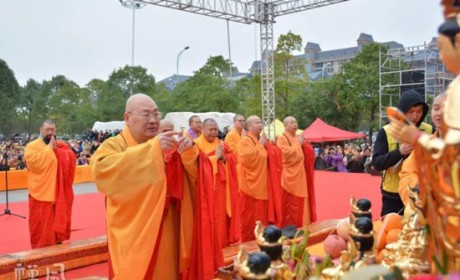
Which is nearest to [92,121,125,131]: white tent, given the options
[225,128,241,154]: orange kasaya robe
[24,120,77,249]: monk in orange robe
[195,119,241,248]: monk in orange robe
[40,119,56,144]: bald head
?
[225,128,241,154]: orange kasaya robe

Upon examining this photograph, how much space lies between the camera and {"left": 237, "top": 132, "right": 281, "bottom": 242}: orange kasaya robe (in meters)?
5.78

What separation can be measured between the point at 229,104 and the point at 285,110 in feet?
10.5

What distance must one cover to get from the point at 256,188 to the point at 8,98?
29.4 metres

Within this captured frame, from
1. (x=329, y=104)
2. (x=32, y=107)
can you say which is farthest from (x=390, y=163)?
(x=32, y=107)

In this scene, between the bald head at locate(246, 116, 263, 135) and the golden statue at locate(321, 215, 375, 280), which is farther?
the bald head at locate(246, 116, 263, 135)

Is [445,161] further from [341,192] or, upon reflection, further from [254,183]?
[341,192]

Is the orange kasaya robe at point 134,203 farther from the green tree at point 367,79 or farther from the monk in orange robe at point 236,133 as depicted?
the green tree at point 367,79

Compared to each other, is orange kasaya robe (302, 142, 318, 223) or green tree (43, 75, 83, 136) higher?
green tree (43, 75, 83, 136)

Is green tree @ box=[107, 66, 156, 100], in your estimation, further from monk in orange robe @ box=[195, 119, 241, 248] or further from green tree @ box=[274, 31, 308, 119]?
monk in orange robe @ box=[195, 119, 241, 248]

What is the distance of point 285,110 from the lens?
24312 millimetres

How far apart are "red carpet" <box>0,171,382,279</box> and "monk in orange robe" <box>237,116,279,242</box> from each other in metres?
1.58

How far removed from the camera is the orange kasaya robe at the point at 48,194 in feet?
17.4

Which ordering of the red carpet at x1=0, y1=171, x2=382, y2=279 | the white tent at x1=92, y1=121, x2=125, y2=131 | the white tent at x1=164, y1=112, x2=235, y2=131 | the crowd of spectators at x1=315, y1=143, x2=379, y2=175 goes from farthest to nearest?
the white tent at x1=92, y1=121, x2=125, y2=131 < the white tent at x1=164, y1=112, x2=235, y2=131 < the crowd of spectators at x1=315, y1=143, x2=379, y2=175 < the red carpet at x1=0, y1=171, x2=382, y2=279

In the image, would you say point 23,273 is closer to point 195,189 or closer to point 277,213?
point 195,189
